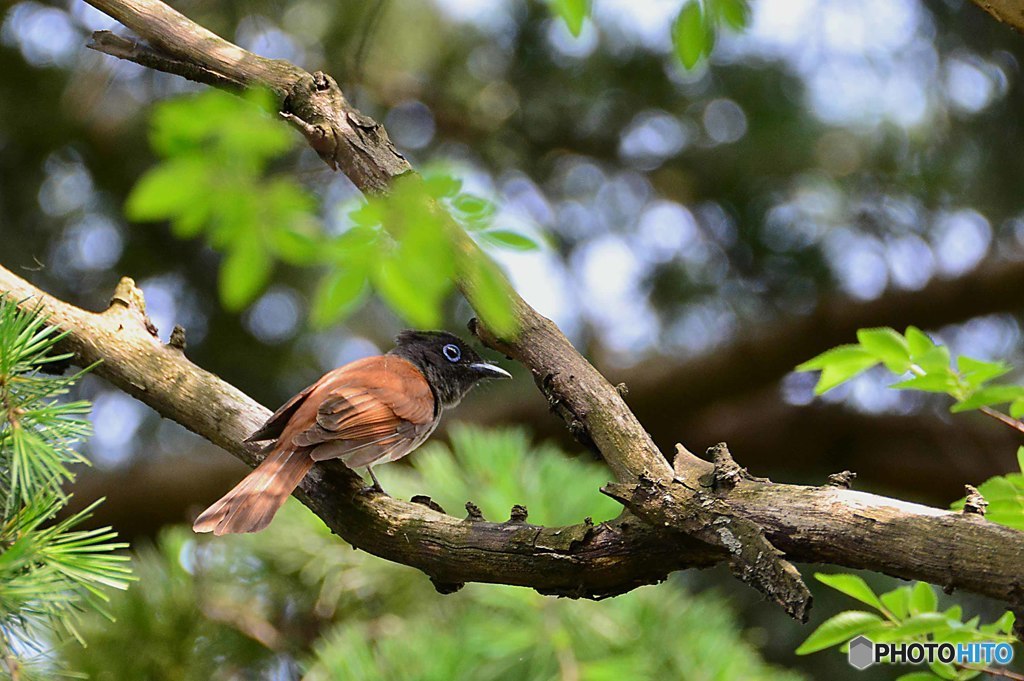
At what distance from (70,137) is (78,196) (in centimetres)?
38

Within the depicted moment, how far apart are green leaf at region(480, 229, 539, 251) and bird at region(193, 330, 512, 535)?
4.09ft

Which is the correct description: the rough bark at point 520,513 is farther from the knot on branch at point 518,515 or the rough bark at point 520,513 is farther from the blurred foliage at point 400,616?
the blurred foliage at point 400,616

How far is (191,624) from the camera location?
4.27 m

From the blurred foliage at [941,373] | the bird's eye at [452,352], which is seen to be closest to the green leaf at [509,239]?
the blurred foliage at [941,373]

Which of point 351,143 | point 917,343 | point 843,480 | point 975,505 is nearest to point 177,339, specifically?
point 351,143

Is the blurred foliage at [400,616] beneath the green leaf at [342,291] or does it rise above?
beneath

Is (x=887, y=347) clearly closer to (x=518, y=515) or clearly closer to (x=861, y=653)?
(x=518, y=515)

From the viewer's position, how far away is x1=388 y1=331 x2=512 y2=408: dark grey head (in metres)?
4.57

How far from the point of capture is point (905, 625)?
2209 mm

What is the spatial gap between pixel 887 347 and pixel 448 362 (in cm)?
275

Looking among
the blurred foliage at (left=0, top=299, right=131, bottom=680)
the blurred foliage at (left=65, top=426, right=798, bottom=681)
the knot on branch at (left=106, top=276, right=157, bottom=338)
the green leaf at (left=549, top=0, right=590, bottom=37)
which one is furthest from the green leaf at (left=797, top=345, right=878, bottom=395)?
the knot on branch at (left=106, top=276, right=157, bottom=338)

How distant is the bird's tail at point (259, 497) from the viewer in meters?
2.74

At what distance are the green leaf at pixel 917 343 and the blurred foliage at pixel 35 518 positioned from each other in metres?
1.84

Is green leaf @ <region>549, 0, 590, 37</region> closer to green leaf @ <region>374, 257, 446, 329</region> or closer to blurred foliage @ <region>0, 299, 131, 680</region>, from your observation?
green leaf @ <region>374, 257, 446, 329</region>
